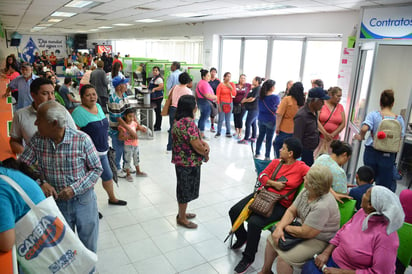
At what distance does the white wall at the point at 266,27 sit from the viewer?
6.12 metres

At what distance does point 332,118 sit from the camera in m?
4.34

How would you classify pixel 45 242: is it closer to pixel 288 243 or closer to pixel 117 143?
pixel 288 243

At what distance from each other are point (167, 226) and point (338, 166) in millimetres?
1993

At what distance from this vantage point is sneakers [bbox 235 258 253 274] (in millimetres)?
2794

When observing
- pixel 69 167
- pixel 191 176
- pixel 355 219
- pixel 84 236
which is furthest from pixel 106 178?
pixel 355 219

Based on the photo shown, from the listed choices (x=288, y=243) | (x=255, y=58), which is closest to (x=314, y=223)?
(x=288, y=243)

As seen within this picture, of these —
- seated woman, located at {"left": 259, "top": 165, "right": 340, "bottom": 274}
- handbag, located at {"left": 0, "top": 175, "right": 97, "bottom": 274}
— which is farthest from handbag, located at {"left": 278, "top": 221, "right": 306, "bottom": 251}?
handbag, located at {"left": 0, "top": 175, "right": 97, "bottom": 274}

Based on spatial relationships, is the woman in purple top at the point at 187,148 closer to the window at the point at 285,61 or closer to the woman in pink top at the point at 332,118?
the woman in pink top at the point at 332,118

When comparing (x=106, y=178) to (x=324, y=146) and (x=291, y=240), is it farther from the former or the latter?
(x=324, y=146)

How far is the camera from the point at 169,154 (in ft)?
19.9

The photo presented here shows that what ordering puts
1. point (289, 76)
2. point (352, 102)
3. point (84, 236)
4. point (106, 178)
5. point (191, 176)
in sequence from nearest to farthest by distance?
point (84, 236)
point (191, 176)
point (106, 178)
point (352, 102)
point (289, 76)

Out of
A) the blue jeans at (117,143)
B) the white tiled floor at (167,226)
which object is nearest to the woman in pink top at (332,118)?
the white tiled floor at (167,226)

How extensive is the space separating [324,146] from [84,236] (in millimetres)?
3534

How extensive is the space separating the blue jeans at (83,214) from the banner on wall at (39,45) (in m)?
27.3
